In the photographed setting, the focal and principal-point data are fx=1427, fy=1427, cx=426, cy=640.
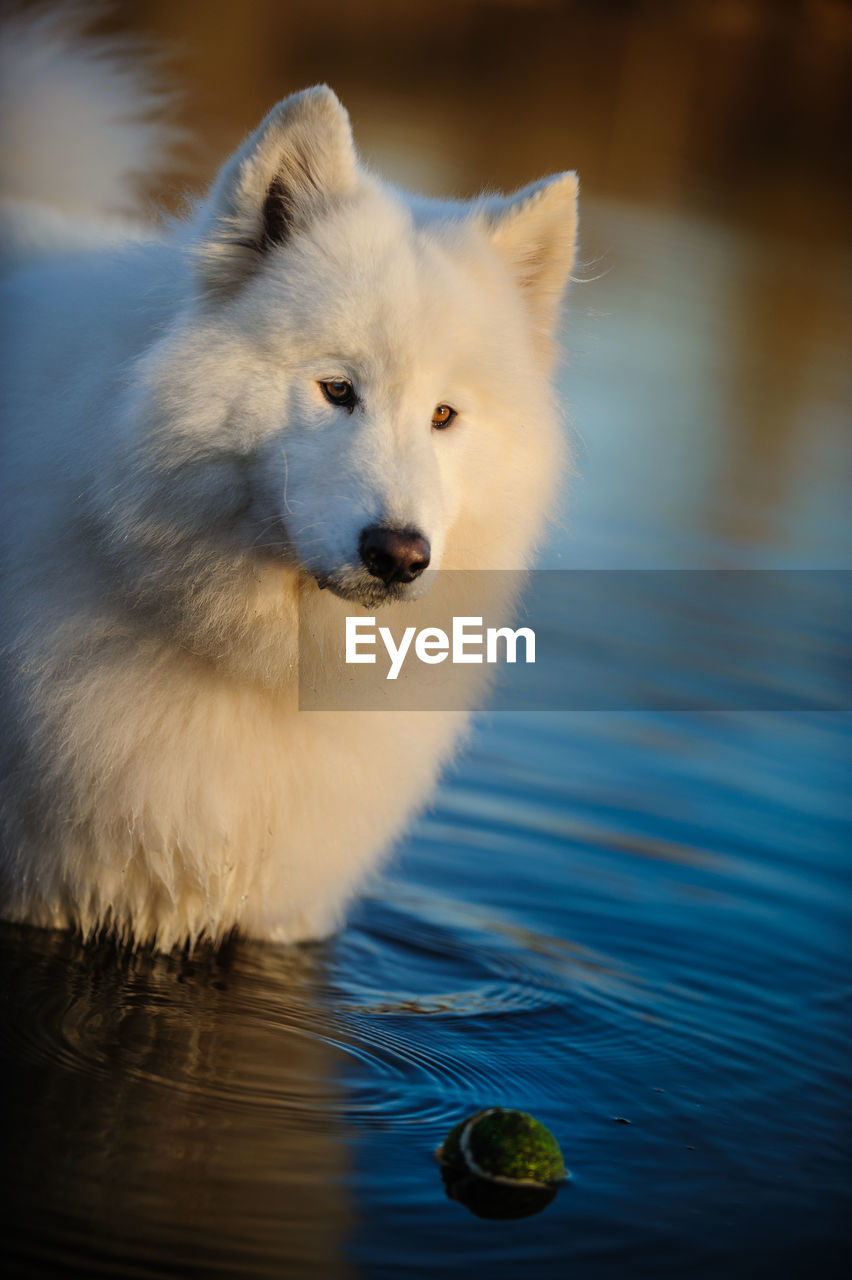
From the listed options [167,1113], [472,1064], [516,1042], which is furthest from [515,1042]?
[167,1113]

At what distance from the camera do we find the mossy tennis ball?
8.93 ft

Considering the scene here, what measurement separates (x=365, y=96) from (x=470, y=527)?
12.2 metres

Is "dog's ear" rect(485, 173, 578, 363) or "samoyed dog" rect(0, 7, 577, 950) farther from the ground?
"dog's ear" rect(485, 173, 578, 363)

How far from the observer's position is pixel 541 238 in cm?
330

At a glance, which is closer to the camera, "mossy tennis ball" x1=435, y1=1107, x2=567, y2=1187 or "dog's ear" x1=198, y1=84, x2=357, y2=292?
"mossy tennis ball" x1=435, y1=1107, x2=567, y2=1187

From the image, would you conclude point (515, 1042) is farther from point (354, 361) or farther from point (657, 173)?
point (657, 173)

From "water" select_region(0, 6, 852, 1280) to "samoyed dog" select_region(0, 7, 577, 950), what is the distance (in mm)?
304

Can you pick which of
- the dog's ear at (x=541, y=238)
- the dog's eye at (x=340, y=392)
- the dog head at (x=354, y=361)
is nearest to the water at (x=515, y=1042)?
the dog's ear at (x=541, y=238)

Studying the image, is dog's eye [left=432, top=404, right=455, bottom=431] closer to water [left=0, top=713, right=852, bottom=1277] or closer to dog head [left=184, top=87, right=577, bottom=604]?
dog head [left=184, top=87, right=577, bottom=604]

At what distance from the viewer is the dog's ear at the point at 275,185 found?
287 centimetres

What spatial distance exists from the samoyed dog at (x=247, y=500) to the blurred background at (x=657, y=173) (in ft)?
12.9

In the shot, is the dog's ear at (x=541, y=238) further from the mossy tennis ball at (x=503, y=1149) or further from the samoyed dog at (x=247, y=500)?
the mossy tennis ball at (x=503, y=1149)

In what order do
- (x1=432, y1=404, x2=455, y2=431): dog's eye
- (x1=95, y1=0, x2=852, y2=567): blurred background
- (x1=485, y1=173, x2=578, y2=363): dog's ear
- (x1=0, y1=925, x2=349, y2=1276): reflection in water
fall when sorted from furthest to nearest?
(x1=95, y1=0, x2=852, y2=567): blurred background, (x1=485, y1=173, x2=578, y2=363): dog's ear, (x1=432, y1=404, x2=455, y2=431): dog's eye, (x1=0, y1=925, x2=349, y2=1276): reflection in water

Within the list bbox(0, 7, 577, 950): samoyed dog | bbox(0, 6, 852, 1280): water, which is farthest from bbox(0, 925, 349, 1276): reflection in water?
bbox(0, 7, 577, 950): samoyed dog
